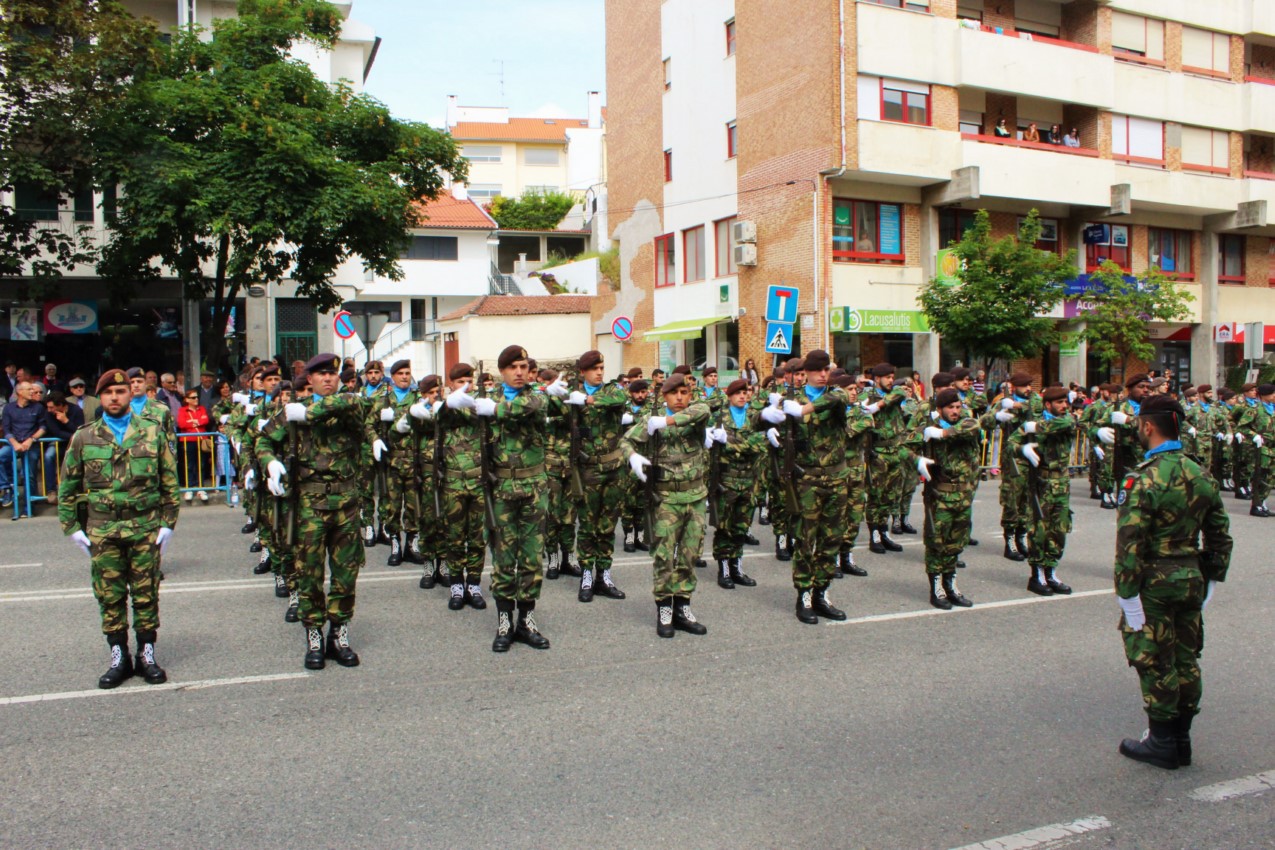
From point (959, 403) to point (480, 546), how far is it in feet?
14.4

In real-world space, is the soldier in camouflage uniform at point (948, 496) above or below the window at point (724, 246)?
below

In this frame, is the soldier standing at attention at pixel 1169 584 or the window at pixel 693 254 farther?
the window at pixel 693 254

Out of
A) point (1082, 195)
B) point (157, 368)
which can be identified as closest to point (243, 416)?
point (157, 368)

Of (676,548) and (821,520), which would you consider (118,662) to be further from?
(821,520)

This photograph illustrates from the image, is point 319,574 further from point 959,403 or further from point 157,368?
point 157,368

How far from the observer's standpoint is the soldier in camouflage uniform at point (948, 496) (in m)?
8.08

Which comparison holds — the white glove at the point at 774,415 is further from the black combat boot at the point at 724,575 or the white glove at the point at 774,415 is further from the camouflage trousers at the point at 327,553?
the camouflage trousers at the point at 327,553

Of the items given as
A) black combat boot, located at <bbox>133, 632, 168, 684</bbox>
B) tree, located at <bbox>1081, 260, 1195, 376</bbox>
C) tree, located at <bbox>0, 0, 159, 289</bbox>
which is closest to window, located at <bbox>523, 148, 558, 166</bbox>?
tree, located at <bbox>1081, 260, 1195, 376</bbox>

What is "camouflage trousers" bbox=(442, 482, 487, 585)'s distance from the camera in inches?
318

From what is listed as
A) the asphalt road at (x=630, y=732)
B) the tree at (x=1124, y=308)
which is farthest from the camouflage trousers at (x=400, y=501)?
the tree at (x=1124, y=308)

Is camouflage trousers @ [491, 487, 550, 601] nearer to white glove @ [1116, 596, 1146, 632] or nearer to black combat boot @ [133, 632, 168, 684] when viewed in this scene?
black combat boot @ [133, 632, 168, 684]

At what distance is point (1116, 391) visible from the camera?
14.1 metres

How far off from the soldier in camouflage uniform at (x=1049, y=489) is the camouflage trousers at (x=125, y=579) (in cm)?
713

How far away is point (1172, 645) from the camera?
4.73 m
